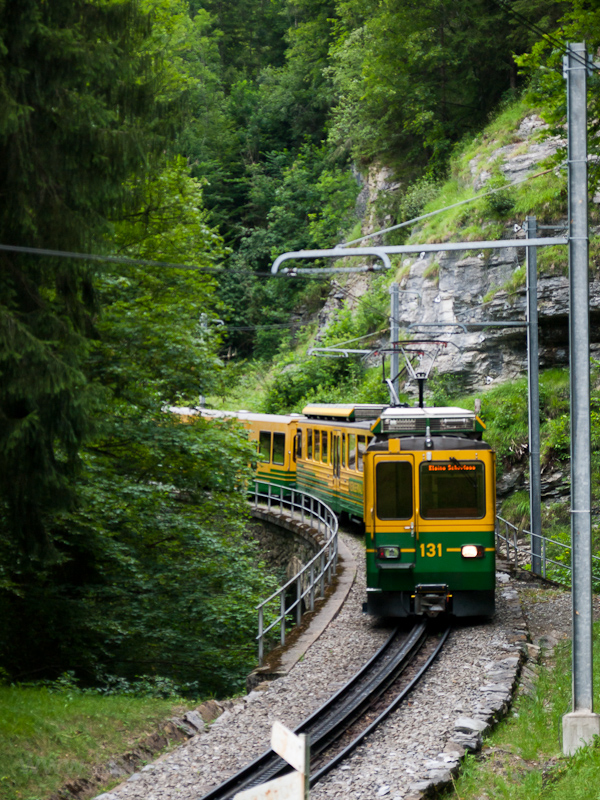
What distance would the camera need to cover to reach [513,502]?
2473 cm

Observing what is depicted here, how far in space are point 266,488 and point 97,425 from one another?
66.2 feet

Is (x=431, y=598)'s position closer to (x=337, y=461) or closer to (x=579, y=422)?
(x=579, y=422)

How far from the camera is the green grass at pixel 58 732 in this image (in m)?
7.63

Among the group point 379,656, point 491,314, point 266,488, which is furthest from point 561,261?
point 379,656

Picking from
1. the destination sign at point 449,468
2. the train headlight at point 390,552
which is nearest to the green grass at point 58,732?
the train headlight at point 390,552

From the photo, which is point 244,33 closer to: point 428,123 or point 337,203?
point 337,203

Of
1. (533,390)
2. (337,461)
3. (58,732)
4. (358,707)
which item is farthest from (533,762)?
(337,461)

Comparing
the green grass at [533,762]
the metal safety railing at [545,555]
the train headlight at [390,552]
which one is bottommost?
the metal safety railing at [545,555]

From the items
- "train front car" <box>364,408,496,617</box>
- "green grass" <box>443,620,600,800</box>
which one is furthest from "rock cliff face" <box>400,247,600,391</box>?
"green grass" <box>443,620,600,800</box>

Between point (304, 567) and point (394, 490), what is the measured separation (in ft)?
15.5

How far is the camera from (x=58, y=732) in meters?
8.53

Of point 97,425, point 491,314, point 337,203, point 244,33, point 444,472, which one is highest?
point 244,33

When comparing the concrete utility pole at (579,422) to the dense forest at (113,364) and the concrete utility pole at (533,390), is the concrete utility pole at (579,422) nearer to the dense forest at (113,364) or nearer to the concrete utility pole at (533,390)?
the dense forest at (113,364)

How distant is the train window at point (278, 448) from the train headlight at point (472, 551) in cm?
1604
